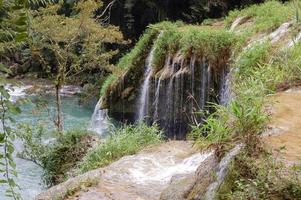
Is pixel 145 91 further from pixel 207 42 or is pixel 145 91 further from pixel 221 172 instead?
pixel 221 172

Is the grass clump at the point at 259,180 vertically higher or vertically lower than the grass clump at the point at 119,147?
higher

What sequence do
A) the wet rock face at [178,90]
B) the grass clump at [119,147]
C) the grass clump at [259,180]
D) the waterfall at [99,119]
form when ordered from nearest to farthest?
1. the grass clump at [259,180]
2. the grass clump at [119,147]
3. the wet rock face at [178,90]
4. the waterfall at [99,119]

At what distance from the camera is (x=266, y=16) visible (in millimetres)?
10438

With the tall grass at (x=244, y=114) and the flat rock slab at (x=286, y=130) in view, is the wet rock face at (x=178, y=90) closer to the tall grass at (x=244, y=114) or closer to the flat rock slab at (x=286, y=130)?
the tall grass at (x=244, y=114)

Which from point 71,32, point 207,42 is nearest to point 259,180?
point 207,42

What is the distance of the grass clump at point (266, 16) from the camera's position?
30.5 ft

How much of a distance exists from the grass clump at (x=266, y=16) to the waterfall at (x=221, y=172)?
6510 mm

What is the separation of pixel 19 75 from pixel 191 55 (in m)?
16.3

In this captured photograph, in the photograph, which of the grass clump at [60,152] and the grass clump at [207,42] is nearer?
the grass clump at [60,152]

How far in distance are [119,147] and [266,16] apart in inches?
204

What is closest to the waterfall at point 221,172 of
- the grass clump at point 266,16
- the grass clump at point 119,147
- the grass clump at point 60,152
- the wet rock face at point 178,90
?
the grass clump at point 119,147

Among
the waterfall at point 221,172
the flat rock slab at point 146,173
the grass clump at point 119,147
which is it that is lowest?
the grass clump at point 119,147

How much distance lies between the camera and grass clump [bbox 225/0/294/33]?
9281mm

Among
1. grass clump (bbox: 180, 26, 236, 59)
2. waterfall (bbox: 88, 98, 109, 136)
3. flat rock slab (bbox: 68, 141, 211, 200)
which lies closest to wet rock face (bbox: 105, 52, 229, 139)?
grass clump (bbox: 180, 26, 236, 59)
